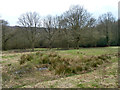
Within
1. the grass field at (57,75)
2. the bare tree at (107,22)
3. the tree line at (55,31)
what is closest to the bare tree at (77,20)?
the tree line at (55,31)

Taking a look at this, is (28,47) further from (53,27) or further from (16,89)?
(16,89)

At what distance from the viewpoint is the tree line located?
91.0 ft

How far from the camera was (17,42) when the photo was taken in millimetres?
30672

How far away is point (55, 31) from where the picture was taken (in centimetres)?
3177

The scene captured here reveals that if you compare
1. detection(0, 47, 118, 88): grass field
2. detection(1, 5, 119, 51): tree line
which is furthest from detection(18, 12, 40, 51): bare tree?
detection(0, 47, 118, 88): grass field

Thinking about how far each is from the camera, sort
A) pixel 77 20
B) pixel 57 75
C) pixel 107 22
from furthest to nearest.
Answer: pixel 107 22
pixel 77 20
pixel 57 75

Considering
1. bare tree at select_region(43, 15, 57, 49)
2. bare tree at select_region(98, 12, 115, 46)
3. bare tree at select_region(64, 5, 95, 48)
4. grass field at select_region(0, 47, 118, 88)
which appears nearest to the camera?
grass field at select_region(0, 47, 118, 88)

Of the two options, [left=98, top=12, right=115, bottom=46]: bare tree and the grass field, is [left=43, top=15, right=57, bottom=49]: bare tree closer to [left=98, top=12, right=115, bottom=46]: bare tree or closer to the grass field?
[left=98, top=12, right=115, bottom=46]: bare tree

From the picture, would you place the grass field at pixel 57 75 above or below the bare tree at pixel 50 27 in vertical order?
below

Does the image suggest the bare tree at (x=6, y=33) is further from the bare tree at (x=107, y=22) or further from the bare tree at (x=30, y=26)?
the bare tree at (x=107, y=22)

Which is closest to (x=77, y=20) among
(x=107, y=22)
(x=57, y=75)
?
(x=107, y=22)

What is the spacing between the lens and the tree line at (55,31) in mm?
27734

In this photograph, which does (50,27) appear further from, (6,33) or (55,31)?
(6,33)

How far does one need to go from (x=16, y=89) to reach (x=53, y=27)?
1128 inches
